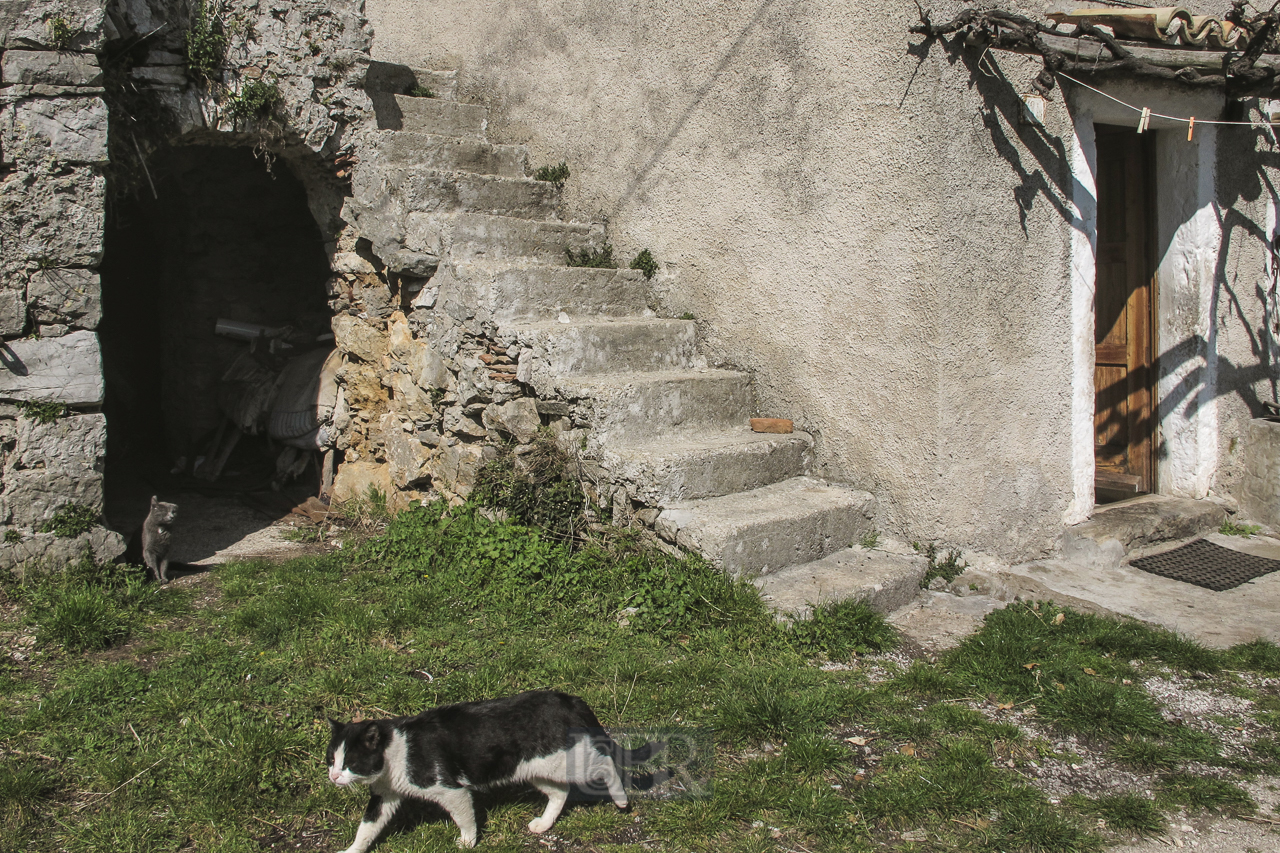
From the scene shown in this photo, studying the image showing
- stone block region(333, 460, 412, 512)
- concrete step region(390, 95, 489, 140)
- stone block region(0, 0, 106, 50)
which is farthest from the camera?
concrete step region(390, 95, 489, 140)

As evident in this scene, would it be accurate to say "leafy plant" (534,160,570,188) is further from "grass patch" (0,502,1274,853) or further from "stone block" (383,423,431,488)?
"grass patch" (0,502,1274,853)

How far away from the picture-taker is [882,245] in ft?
14.6

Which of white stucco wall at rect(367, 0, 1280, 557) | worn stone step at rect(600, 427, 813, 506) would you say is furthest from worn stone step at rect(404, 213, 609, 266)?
worn stone step at rect(600, 427, 813, 506)

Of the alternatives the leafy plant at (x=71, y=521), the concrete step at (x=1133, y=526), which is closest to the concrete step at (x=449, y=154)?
the leafy plant at (x=71, y=521)

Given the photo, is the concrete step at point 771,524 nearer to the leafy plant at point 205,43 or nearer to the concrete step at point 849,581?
the concrete step at point 849,581

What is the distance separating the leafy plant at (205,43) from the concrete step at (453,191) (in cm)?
97

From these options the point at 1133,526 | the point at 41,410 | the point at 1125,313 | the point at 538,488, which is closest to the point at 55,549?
the point at 41,410

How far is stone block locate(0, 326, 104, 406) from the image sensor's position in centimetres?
411

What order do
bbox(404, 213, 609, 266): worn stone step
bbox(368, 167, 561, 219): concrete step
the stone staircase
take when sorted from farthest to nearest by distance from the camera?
bbox(368, 167, 561, 219): concrete step < bbox(404, 213, 609, 266): worn stone step < the stone staircase

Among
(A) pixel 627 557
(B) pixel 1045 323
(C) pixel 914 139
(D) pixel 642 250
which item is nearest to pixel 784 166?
(C) pixel 914 139

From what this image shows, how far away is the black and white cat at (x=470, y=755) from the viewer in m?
2.38

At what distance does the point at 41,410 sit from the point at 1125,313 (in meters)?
6.21

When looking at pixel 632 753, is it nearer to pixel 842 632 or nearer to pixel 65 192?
pixel 842 632

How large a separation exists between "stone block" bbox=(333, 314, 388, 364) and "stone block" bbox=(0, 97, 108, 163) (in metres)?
1.85
